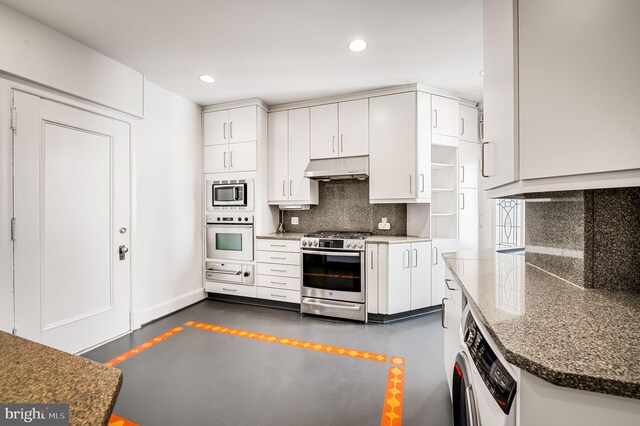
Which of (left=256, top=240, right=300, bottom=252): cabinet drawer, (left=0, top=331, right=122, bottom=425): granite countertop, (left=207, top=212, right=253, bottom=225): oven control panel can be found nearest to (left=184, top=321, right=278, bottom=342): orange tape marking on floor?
(left=256, top=240, right=300, bottom=252): cabinet drawer

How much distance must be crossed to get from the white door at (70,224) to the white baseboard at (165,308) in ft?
0.33

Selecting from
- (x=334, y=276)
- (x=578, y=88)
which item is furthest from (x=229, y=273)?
(x=578, y=88)

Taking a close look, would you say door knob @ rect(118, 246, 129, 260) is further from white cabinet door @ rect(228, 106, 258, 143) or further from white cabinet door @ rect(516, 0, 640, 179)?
white cabinet door @ rect(516, 0, 640, 179)

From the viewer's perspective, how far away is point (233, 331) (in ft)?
9.32

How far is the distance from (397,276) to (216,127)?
9.86 ft

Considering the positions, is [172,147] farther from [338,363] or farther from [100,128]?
[338,363]

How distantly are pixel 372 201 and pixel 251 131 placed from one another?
1.80m

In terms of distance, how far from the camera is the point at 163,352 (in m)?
2.41

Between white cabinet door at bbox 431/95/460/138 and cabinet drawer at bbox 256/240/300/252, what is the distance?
214 centimetres

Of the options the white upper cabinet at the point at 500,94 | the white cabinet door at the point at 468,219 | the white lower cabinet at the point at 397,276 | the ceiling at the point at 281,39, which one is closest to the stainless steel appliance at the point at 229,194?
the ceiling at the point at 281,39

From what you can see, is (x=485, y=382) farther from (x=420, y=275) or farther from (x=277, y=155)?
(x=277, y=155)

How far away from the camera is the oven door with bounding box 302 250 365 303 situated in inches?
122

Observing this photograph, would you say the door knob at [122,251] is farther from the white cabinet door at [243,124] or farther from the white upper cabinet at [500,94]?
the white upper cabinet at [500,94]

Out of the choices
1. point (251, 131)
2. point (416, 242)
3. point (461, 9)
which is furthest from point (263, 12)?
point (416, 242)
